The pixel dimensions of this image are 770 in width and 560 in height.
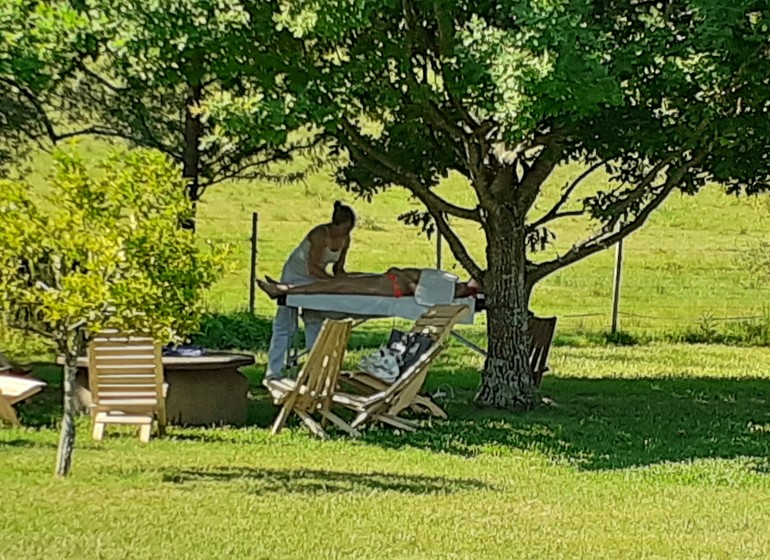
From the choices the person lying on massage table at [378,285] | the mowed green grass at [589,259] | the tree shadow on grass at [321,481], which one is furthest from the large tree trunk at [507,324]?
the mowed green grass at [589,259]

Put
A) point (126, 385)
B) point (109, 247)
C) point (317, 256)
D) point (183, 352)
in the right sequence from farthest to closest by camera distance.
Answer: point (317, 256) → point (183, 352) → point (126, 385) → point (109, 247)

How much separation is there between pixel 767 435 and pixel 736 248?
20.8 metres

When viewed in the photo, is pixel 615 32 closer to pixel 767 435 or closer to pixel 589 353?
pixel 767 435

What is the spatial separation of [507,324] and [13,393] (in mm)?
5062

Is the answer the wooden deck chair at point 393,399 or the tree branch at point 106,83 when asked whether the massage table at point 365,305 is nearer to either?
the wooden deck chair at point 393,399

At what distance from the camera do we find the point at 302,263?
15.1 m

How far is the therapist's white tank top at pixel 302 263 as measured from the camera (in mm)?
15039

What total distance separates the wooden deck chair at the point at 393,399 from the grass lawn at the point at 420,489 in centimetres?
18

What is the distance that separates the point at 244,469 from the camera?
9.79 m

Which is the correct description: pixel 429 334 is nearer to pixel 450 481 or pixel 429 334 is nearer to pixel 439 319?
pixel 439 319

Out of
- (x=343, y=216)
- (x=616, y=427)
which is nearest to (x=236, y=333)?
(x=343, y=216)

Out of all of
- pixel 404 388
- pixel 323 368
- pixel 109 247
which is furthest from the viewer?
pixel 404 388

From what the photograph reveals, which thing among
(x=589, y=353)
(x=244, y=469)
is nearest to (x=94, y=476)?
(x=244, y=469)

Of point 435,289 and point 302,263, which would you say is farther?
point 302,263
